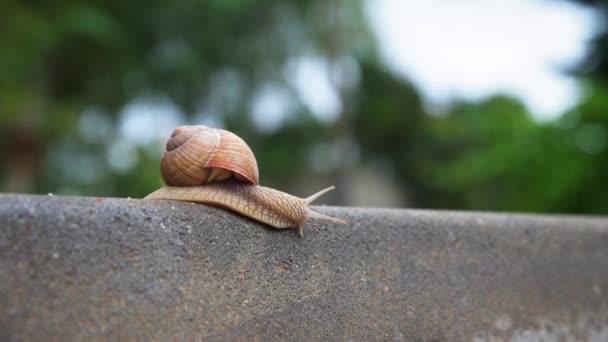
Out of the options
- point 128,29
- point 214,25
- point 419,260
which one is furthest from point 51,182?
point 419,260

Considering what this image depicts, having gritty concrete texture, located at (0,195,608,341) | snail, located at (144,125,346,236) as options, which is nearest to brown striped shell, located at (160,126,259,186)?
snail, located at (144,125,346,236)

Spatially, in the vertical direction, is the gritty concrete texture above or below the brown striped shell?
below

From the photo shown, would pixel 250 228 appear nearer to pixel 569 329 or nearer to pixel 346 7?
pixel 569 329

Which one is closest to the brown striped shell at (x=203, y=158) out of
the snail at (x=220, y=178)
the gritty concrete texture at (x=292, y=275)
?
the snail at (x=220, y=178)

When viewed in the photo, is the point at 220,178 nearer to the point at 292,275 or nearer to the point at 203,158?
the point at 203,158

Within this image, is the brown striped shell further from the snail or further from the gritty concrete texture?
the gritty concrete texture

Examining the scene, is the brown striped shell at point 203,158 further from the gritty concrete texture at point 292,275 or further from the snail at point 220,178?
the gritty concrete texture at point 292,275

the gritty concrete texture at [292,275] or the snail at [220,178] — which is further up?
the snail at [220,178]
